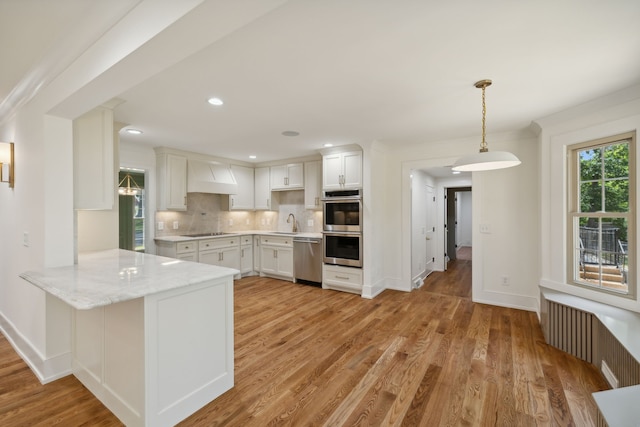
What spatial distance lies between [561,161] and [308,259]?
3.57m

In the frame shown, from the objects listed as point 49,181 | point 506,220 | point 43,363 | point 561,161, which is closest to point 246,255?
point 43,363

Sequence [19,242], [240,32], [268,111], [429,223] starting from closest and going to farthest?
[240,32], [19,242], [268,111], [429,223]

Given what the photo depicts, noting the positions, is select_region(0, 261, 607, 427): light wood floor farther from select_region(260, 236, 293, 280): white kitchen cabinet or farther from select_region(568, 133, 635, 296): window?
select_region(260, 236, 293, 280): white kitchen cabinet

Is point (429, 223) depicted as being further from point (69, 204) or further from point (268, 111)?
point (69, 204)

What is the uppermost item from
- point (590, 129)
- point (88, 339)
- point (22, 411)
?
point (590, 129)

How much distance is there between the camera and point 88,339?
2.04 m

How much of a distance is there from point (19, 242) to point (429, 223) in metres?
5.92

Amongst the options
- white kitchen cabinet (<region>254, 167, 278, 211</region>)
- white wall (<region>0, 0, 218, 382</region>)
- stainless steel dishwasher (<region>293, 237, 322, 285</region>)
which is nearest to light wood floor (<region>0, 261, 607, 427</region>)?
white wall (<region>0, 0, 218, 382</region>)

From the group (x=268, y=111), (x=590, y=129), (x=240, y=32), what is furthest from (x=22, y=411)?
(x=590, y=129)

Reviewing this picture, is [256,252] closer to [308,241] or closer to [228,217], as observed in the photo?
[228,217]

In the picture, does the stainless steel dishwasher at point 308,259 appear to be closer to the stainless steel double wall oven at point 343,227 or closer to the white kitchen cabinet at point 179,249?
the stainless steel double wall oven at point 343,227

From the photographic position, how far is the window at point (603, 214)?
246 centimetres

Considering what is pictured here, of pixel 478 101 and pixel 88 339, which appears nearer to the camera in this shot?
pixel 88 339

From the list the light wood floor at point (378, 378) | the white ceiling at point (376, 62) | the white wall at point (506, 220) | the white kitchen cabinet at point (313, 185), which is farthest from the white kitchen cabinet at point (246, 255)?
the white wall at point (506, 220)
